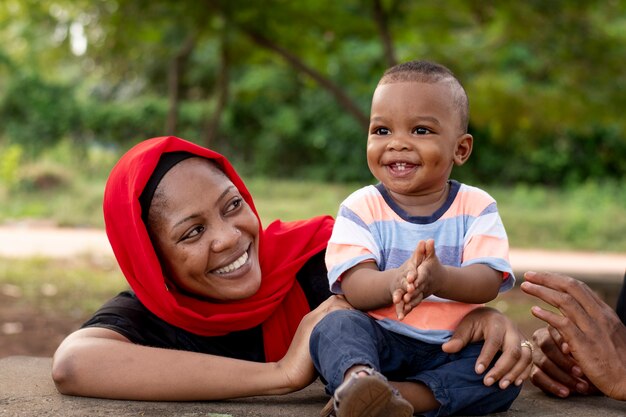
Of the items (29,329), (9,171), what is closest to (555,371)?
(29,329)

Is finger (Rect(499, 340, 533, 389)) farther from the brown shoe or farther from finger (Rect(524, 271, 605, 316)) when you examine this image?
the brown shoe

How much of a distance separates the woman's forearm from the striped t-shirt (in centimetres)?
39

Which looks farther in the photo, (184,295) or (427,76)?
(184,295)

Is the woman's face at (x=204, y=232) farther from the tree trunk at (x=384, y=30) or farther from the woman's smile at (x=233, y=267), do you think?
the tree trunk at (x=384, y=30)

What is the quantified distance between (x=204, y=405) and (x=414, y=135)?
1.03 m

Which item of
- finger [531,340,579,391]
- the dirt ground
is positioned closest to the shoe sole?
finger [531,340,579,391]

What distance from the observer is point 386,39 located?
23.2 feet

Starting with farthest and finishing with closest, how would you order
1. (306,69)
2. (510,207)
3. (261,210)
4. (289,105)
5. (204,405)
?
(289,105) < (510,207) < (261,210) < (306,69) < (204,405)

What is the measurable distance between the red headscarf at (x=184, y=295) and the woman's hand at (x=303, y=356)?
0.27 m

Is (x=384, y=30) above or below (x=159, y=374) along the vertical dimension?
above

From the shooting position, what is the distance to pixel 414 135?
7.93 feet

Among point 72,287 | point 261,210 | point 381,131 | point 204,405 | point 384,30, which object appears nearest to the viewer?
point 381,131

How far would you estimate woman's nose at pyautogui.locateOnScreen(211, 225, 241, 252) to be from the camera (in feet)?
8.63

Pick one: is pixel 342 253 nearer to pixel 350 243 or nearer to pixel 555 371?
pixel 350 243
